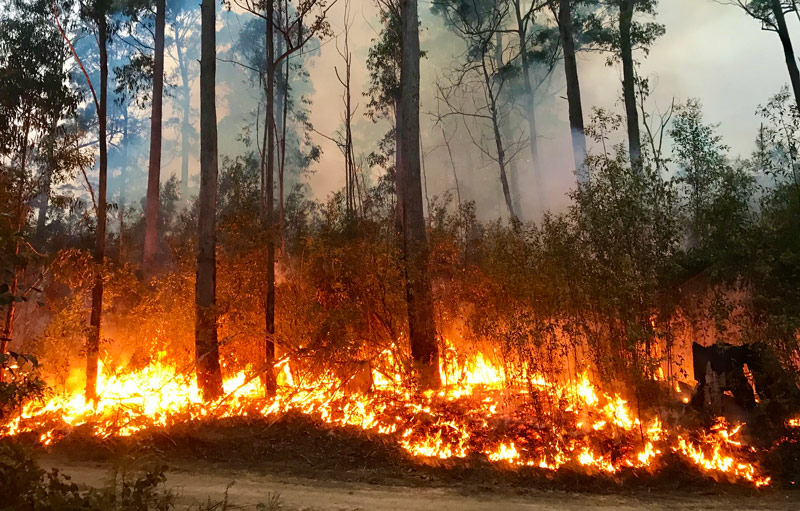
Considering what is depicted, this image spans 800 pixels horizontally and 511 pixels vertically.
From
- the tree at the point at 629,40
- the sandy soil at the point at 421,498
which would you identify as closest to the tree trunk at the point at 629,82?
the tree at the point at 629,40

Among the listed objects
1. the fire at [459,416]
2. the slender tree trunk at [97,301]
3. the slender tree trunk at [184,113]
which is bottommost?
the fire at [459,416]

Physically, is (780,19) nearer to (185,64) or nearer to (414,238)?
(414,238)

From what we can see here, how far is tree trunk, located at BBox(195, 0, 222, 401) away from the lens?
888cm

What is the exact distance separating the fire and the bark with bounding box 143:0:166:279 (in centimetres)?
647

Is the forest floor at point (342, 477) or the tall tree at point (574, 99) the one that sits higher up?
the tall tree at point (574, 99)

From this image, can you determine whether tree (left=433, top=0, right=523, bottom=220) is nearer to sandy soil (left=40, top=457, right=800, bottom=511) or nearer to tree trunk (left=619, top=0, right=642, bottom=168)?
tree trunk (left=619, top=0, right=642, bottom=168)

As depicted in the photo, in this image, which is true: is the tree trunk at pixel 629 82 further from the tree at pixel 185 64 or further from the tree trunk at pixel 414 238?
the tree at pixel 185 64

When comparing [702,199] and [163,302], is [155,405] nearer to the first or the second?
[163,302]

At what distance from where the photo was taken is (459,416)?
24.6 feet

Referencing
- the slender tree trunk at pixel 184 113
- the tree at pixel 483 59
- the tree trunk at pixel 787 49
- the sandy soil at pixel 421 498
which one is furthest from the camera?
the slender tree trunk at pixel 184 113

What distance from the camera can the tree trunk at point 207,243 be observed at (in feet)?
29.1

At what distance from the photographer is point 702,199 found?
8344 mm

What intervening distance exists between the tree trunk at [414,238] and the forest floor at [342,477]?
183cm

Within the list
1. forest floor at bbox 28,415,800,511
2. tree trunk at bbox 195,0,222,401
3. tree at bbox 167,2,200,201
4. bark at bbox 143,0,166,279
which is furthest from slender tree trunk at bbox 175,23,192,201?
forest floor at bbox 28,415,800,511
